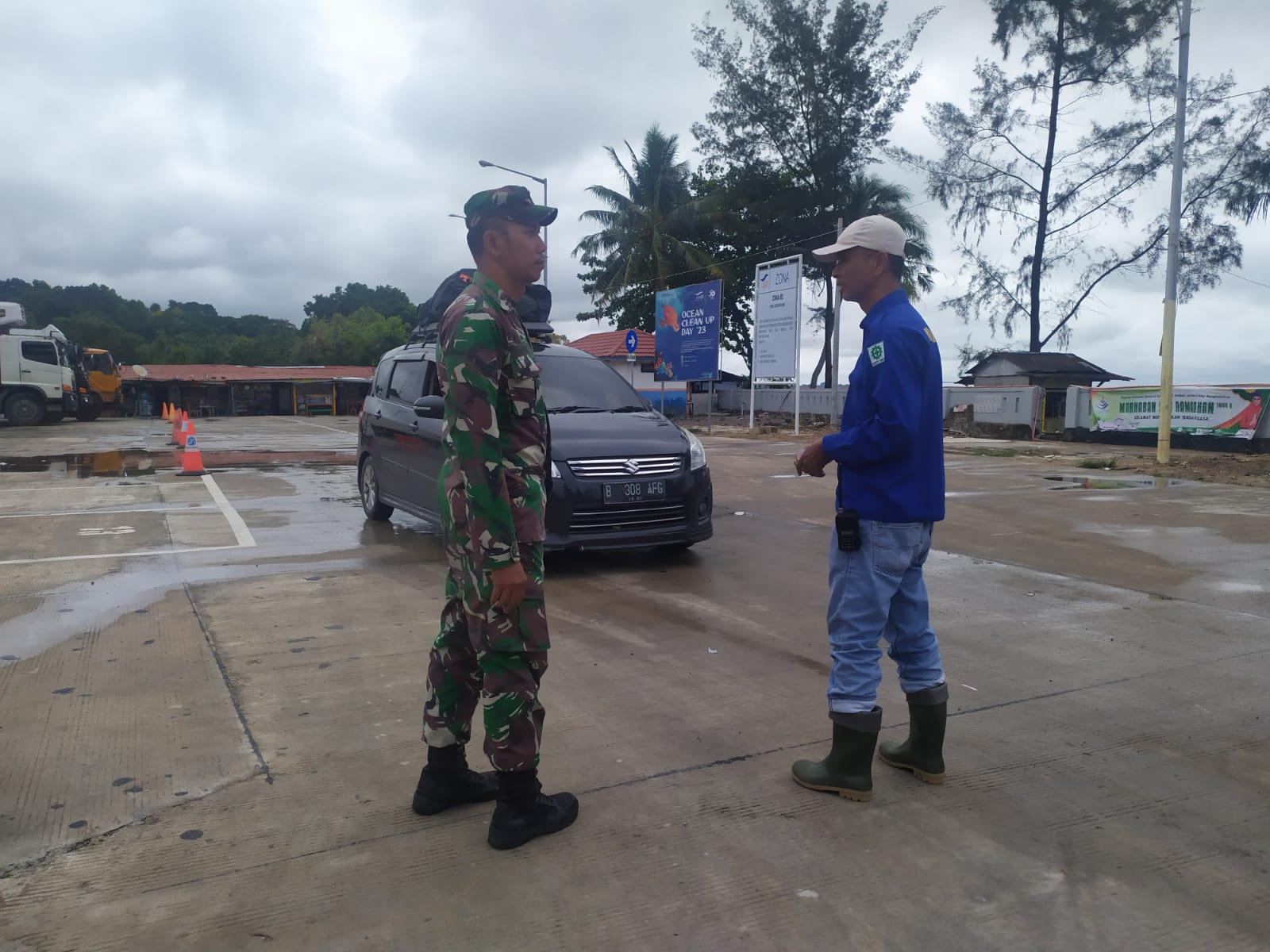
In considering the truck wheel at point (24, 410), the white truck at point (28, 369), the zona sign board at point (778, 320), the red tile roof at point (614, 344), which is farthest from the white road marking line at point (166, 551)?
the red tile roof at point (614, 344)

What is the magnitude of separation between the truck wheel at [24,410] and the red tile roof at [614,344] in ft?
66.1

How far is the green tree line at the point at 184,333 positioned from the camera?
6397cm

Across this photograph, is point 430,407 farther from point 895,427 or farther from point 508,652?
point 895,427

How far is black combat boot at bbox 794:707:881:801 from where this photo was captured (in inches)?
119

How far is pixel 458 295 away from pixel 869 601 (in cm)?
169

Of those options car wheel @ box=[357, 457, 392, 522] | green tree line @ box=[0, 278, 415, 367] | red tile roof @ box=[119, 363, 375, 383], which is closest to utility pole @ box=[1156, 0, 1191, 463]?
car wheel @ box=[357, 457, 392, 522]

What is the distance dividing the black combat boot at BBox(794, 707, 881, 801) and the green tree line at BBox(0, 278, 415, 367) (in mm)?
61822

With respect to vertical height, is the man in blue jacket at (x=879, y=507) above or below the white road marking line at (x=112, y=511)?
above

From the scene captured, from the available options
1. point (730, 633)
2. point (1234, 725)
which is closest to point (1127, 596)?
point (1234, 725)

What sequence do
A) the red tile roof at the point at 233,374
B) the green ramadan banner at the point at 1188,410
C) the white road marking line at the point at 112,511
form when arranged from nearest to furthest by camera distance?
the white road marking line at the point at 112,511 < the green ramadan banner at the point at 1188,410 < the red tile roof at the point at 233,374

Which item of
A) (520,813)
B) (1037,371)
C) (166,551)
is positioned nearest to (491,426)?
(520,813)

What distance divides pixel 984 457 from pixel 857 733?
16971 mm

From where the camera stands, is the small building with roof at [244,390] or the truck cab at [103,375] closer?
the truck cab at [103,375]

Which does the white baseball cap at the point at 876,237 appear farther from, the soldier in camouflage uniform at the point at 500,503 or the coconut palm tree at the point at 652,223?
the coconut palm tree at the point at 652,223
